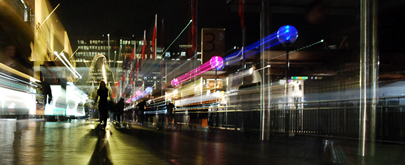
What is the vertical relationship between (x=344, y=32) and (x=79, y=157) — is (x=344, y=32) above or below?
above

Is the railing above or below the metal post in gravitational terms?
below

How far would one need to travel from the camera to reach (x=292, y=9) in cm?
1270

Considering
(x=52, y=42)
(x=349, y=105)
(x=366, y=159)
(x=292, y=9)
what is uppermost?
(x=52, y=42)

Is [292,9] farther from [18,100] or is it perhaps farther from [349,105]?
[18,100]

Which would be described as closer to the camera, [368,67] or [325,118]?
[368,67]

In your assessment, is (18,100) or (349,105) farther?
(18,100)

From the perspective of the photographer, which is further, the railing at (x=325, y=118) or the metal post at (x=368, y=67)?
the railing at (x=325, y=118)

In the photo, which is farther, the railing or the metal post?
the railing

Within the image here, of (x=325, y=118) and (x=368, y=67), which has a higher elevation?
(x=368, y=67)

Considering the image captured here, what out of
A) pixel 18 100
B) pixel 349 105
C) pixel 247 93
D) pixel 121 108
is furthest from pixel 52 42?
pixel 349 105

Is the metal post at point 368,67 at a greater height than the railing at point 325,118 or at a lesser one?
greater

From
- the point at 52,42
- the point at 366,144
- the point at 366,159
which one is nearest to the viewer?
the point at 366,159

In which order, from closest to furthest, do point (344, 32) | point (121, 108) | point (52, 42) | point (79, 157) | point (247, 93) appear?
1. point (79, 157)
2. point (247, 93)
3. point (121, 108)
4. point (344, 32)
5. point (52, 42)

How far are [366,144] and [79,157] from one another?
5494mm
